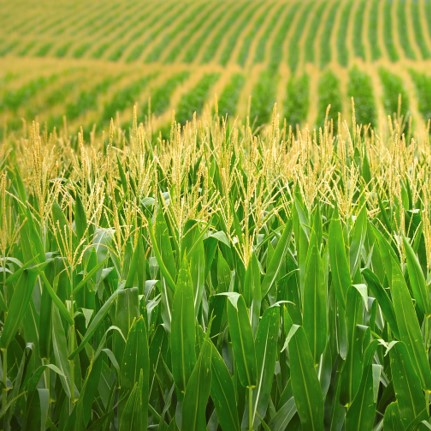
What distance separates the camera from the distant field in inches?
636

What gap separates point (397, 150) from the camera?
3.62m

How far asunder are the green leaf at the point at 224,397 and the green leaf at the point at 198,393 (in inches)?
2.5

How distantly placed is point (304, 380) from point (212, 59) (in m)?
27.2

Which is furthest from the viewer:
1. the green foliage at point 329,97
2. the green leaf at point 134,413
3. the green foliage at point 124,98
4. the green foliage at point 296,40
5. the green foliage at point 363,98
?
the green foliage at point 296,40

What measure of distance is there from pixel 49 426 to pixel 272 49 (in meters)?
29.4

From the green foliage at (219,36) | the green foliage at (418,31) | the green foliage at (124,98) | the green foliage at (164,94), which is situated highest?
the green foliage at (124,98)

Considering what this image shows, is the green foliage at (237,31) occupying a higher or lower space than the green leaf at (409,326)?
lower

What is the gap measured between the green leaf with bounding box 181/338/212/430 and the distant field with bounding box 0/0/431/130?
364cm

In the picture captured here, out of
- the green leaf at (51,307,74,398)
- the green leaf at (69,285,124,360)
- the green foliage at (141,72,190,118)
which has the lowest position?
the green foliage at (141,72,190,118)

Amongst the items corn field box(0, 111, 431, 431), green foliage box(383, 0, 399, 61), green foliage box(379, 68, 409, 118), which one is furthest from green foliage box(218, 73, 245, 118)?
corn field box(0, 111, 431, 431)

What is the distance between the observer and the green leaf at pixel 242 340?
2568 mm

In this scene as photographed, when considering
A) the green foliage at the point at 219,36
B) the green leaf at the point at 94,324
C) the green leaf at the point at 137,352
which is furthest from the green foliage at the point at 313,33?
the green leaf at the point at 137,352

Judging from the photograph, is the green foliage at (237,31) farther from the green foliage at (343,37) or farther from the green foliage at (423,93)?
the green foliage at (423,93)

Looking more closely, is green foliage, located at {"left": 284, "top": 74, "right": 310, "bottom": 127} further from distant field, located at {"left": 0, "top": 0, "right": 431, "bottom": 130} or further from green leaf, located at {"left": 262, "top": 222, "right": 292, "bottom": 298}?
green leaf, located at {"left": 262, "top": 222, "right": 292, "bottom": 298}
